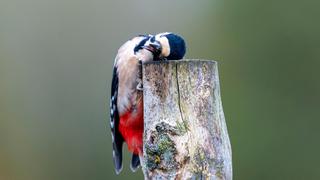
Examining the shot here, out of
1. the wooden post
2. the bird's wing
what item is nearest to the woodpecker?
the bird's wing

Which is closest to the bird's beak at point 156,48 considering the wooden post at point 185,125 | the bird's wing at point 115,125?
the wooden post at point 185,125

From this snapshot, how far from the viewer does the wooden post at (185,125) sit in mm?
2605

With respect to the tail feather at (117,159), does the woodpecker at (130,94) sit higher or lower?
higher

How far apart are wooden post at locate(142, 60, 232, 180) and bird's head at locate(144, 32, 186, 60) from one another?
1.81 feet
